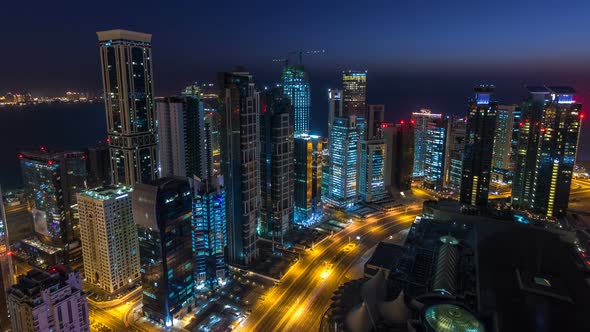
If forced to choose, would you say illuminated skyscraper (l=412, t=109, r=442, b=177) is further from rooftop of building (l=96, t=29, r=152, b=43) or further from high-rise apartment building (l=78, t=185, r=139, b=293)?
high-rise apartment building (l=78, t=185, r=139, b=293)

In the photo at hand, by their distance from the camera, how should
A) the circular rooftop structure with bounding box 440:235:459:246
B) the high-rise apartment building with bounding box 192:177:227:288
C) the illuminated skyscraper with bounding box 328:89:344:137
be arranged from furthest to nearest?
the illuminated skyscraper with bounding box 328:89:344:137 < the high-rise apartment building with bounding box 192:177:227:288 < the circular rooftop structure with bounding box 440:235:459:246

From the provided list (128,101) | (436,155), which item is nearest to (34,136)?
(128,101)

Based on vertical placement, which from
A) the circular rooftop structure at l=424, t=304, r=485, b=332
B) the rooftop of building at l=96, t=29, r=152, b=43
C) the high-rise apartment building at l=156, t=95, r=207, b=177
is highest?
the rooftop of building at l=96, t=29, r=152, b=43

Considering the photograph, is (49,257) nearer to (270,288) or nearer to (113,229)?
(113,229)

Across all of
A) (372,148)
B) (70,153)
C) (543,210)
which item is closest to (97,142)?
(70,153)

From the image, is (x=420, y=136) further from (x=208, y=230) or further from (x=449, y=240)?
(x=208, y=230)

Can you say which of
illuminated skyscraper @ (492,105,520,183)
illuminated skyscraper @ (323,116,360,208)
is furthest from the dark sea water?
illuminated skyscraper @ (492,105,520,183)
